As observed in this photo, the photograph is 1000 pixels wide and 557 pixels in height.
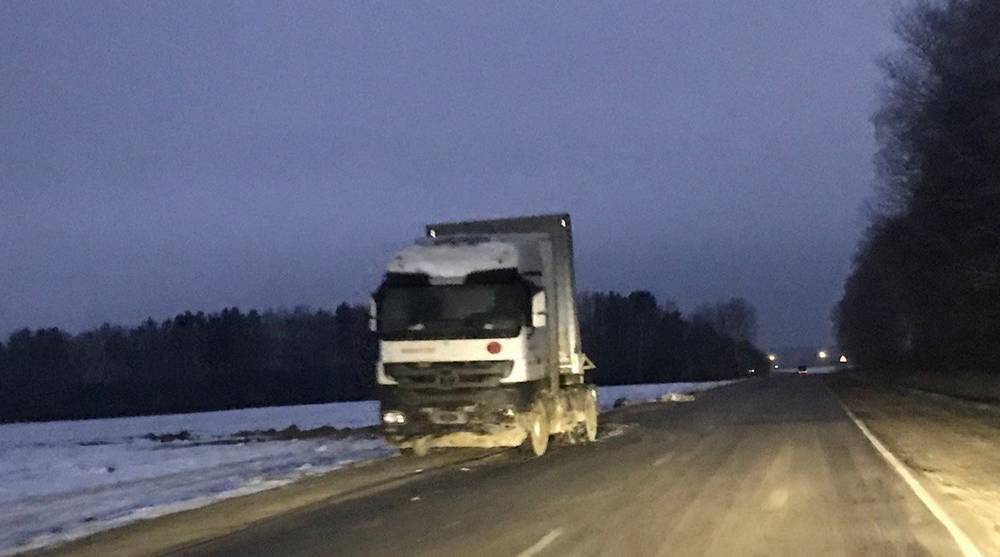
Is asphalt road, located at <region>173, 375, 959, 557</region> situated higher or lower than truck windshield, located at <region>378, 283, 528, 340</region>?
lower

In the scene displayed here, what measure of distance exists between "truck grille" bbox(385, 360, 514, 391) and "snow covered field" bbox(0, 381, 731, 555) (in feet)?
8.53

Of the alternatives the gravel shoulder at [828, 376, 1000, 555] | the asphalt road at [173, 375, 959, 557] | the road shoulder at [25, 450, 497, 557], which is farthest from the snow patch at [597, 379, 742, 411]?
the asphalt road at [173, 375, 959, 557]

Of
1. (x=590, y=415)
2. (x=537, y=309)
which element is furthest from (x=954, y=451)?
(x=537, y=309)

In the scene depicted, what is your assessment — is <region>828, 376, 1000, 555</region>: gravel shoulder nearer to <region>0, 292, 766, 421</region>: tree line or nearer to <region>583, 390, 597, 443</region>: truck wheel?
<region>583, 390, 597, 443</region>: truck wheel

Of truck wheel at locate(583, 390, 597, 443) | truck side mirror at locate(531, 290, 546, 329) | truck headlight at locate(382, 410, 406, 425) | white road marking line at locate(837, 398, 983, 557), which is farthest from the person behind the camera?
truck wheel at locate(583, 390, 597, 443)

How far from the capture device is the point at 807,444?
89.8ft

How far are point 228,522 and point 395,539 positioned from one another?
360 cm

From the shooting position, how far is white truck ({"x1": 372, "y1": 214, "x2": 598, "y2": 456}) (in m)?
24.4

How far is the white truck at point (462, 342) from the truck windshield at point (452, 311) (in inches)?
0.8

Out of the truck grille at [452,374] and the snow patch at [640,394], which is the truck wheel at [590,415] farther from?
the snow patch at [640,394]

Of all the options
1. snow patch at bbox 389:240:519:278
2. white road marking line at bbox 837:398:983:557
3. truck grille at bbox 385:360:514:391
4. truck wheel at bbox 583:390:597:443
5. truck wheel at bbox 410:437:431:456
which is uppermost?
snow patch at bbox 389:240:519:278

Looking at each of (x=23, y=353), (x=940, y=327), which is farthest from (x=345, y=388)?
(x=23, y=353)

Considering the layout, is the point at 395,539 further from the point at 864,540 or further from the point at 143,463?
the point at 143,463

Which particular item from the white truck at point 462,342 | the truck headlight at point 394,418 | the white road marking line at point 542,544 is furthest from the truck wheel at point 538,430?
the white road marking line at point 542,544
